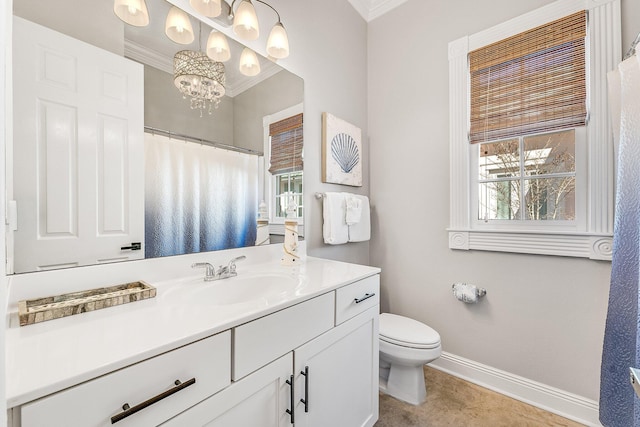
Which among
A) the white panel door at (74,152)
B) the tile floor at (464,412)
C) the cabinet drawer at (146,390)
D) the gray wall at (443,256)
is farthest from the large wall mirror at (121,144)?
the tile floor at (464,412)

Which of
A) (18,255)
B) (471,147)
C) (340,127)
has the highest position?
(340,127)

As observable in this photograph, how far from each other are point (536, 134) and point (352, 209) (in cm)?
115

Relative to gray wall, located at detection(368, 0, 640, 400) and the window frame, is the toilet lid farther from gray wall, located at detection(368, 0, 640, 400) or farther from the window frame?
the window frame

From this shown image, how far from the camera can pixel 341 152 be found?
1.88 meters

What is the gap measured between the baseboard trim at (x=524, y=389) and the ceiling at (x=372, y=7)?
8.50 feet

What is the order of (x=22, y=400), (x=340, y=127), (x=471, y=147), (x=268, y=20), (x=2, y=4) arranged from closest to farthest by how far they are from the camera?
(x=2, y=4) < (x=22, y=400) < (x=268, y=20) < (x=471, y=147) < (x=340, y=127)

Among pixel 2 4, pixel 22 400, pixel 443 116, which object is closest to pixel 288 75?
pixel 443 116

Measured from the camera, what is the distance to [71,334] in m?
0.62

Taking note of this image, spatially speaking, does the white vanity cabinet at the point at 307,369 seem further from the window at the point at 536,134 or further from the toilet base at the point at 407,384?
the window at the point at 536,134

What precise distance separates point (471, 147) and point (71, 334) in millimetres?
2061

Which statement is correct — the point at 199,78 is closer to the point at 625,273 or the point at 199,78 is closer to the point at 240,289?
the point at 240,289

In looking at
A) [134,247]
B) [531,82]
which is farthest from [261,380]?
[531,82]

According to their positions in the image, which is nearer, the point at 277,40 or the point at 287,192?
the point at 277,40

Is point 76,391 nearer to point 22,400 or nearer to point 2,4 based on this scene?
point 22,400
